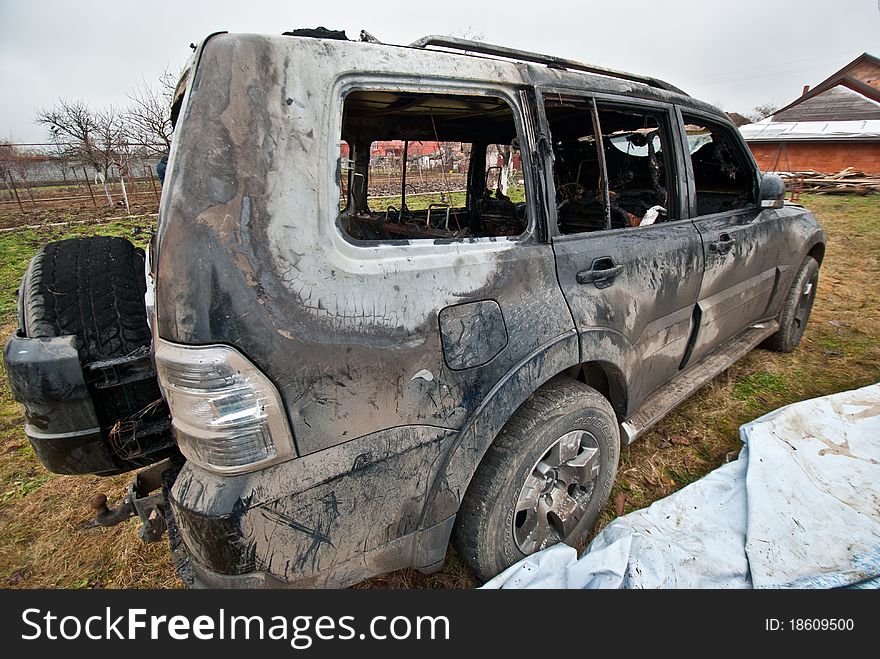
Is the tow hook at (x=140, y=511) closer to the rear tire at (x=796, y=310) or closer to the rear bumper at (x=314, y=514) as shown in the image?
the rear bumper at (x=314, y=514)

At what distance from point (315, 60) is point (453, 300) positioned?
79 cm

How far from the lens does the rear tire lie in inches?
147

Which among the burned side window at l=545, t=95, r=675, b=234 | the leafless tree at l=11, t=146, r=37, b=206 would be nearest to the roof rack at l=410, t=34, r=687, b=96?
the burned side window at l=545, t=95, r=675, b=234

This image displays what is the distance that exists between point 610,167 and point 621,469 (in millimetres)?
2419

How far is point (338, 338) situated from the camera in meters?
1.24

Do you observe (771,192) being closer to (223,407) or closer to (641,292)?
(641,292)

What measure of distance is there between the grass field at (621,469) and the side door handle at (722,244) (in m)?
1.28

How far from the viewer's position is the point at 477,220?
3506mm

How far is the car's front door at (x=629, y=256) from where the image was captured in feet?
6.11

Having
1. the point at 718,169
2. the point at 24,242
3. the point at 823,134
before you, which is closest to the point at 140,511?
the point at 718,169

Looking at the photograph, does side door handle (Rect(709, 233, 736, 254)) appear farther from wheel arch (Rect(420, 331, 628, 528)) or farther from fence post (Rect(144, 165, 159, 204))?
fence post (Rect(144, 165, 159, 204))

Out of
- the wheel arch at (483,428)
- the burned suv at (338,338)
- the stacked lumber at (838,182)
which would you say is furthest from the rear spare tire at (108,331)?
the stacked lumber at (838,182)

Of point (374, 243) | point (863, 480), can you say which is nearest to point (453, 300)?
point (374, 243)

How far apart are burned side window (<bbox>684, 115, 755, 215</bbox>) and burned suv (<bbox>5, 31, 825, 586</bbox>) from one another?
0.87 meters
